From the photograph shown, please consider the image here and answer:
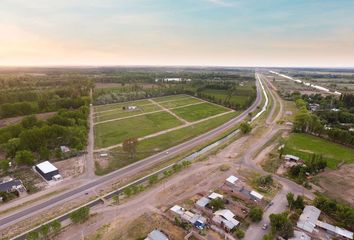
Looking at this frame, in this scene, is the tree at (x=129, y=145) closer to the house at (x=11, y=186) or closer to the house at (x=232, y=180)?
the house at (x=11, y=186)

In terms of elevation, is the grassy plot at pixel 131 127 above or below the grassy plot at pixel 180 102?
below

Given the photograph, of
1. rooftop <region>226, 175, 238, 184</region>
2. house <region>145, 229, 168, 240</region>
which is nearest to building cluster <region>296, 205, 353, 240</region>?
rooftop <region>226, 175, 238, 184</region>

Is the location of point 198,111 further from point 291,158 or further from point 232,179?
point 232,179

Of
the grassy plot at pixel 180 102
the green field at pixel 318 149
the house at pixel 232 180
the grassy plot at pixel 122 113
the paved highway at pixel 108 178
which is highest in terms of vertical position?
the grassy plot at pixel 180 102

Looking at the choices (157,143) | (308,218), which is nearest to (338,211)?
(308,218)

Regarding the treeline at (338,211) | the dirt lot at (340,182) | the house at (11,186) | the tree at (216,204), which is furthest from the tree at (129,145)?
the dirt lot at (340,182)

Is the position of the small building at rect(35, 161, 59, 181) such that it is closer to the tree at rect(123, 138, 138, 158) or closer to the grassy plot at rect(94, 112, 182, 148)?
the tree at rect(123, 138, 138, 158)

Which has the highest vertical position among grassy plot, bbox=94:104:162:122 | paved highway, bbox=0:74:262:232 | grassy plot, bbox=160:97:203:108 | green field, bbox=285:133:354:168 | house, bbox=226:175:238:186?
grassy plot, bbox=160:97:203:108
